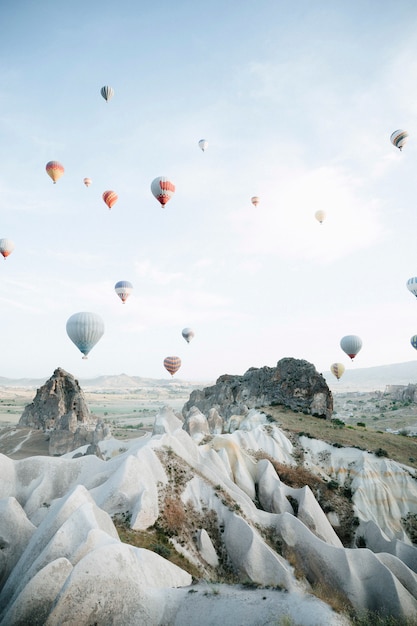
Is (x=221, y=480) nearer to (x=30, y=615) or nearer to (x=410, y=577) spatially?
(x=410, y=577)

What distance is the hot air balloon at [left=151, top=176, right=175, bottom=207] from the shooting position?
4909 centimetres

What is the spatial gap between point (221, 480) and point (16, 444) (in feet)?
192

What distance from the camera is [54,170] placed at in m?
52.4

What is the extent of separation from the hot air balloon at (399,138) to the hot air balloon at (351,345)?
3608 cm

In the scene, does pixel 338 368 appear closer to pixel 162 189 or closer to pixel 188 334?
pixel 188 334

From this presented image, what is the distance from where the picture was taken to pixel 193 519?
22.3m

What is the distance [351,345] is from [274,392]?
1869cm

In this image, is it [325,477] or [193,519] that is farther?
[325,477]

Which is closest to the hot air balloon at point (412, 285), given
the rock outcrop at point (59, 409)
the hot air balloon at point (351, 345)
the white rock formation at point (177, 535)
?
the hot air balloon at point (351, 345)

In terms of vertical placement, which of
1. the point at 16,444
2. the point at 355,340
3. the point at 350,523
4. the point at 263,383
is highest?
the point at 355,340

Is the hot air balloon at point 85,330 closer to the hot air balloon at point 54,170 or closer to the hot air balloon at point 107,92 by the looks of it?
the hot air balloon at point 54,170

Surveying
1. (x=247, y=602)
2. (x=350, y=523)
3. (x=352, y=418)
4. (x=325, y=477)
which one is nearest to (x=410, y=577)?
(x=350, y=523)

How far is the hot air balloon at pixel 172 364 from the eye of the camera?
3012 inches

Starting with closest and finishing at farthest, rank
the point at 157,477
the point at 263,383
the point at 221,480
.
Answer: the point at 157,477 → the point at 221,480 → the point at 263,383
